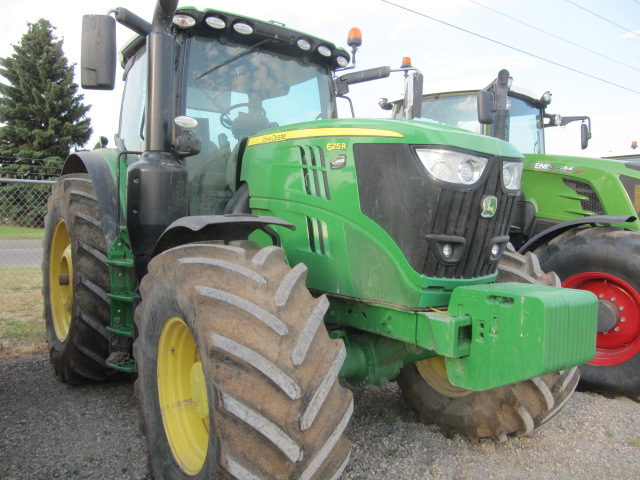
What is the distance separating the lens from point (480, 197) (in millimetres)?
2393

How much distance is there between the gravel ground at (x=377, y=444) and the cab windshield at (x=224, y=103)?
140 cm

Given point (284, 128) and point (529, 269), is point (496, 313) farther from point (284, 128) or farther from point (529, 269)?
point (284, 128)

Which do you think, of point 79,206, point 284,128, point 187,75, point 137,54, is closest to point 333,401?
point 284,128

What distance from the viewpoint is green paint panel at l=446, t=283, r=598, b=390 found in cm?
205

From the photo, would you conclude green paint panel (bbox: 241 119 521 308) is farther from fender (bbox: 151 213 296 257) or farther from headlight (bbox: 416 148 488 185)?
fender (bbox: 151 213 296 257)

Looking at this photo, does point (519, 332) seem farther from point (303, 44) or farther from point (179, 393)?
point (303, 44)

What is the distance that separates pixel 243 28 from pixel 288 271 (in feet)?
5.77

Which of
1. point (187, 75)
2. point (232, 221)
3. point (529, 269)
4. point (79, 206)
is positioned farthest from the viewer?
point (79, 206)

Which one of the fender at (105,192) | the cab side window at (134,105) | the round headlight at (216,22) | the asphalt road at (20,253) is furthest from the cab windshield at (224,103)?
the asphalt road at (20,253)

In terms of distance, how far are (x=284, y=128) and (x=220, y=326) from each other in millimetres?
1272

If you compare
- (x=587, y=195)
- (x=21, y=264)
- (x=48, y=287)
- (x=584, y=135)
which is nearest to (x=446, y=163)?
(x=587, y=195)

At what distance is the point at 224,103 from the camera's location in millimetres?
3293

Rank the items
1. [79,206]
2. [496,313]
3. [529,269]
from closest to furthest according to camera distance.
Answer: [496,313] < [529,269] < [79,206]

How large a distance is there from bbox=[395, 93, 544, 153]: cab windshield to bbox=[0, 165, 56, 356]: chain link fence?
13.3ft
